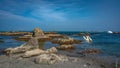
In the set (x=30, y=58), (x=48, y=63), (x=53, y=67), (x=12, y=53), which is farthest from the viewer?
(x=12, y=53)

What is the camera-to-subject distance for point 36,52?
23.2 metres

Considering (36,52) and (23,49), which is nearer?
(36,52)

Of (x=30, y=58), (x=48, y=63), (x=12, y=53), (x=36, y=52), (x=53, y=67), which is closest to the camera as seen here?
(x=53, y=67)

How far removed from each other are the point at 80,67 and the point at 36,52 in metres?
7.91

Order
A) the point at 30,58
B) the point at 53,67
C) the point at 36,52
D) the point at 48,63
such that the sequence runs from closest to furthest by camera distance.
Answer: the point at 53,67 < the point at 48,63 < the point at 30,58 < the point at 36,52

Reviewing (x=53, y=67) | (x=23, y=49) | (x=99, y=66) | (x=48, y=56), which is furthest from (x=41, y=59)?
(x=23, y=49)

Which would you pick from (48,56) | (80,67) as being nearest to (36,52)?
(48,56)

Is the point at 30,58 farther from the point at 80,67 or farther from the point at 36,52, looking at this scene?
the point at 80,67

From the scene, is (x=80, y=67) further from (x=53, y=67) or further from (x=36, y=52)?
(x=36, y=52)

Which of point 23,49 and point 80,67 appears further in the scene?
point 23,49

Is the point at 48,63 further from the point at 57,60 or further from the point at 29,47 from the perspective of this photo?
the point at 29,47

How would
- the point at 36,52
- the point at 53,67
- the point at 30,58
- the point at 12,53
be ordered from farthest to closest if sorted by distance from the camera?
1. the point at 12,53
2. the point at 36,52
3. the point at 30,58
4. the point at 53,67

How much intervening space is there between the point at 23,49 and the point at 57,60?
905 cm

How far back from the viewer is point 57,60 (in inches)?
768
